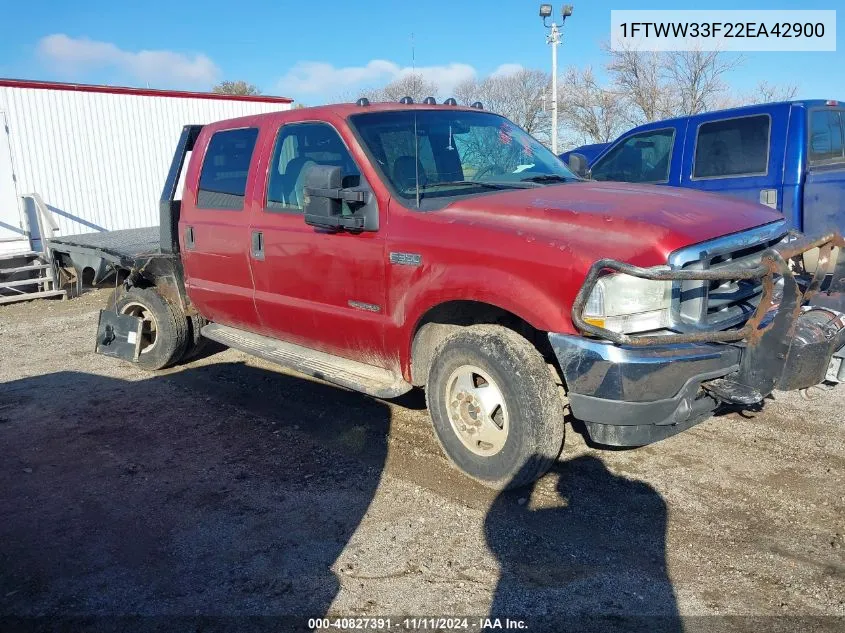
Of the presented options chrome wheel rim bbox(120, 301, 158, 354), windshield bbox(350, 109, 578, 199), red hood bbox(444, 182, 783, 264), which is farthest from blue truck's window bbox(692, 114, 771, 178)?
chrome wheel rim bbox(120, 301, 158, 354)

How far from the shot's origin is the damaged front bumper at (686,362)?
3.21m

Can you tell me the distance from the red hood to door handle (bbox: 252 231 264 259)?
5.41ft

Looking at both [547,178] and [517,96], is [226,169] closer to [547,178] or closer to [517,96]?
[547,178]

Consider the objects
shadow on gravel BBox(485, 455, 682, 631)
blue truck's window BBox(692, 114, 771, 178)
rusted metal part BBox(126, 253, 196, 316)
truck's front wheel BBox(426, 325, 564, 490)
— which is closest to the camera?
shadow on gravel BBox(485, 455, 682, 631)

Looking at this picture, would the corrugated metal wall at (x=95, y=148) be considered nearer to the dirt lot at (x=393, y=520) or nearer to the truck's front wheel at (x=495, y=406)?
the dirt lot at (x=393, y=520)

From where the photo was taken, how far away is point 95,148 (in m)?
13.6

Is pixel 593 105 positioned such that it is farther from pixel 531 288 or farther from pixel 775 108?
pixel 531 288

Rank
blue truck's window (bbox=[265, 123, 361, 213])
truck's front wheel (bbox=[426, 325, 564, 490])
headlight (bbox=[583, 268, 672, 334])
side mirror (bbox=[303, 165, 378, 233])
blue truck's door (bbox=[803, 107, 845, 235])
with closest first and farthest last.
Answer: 1. headlight (bbox=[583, 268, 672, 334])
2. truck's front wheel (bbox=[426, 325, 564, 490])
3. side mirror (bbox=[303, 165, 378, 233])
4. blue truck's window (bbox=[265, 123, 361, 213])
5. blue truck's door (bbox=[803, 107, 845, 235])

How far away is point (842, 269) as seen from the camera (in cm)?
384

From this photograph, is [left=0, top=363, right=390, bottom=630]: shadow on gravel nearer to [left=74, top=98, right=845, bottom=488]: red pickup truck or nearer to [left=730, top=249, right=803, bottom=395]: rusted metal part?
[left=74, top=98, right=845, bottom=488]: red pickup truck

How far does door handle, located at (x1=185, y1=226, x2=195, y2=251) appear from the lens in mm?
5777

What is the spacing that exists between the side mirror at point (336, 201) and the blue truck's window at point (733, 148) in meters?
4.35

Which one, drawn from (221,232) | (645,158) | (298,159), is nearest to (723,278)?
(298,159)

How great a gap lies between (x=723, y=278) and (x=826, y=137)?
4.63 metres
